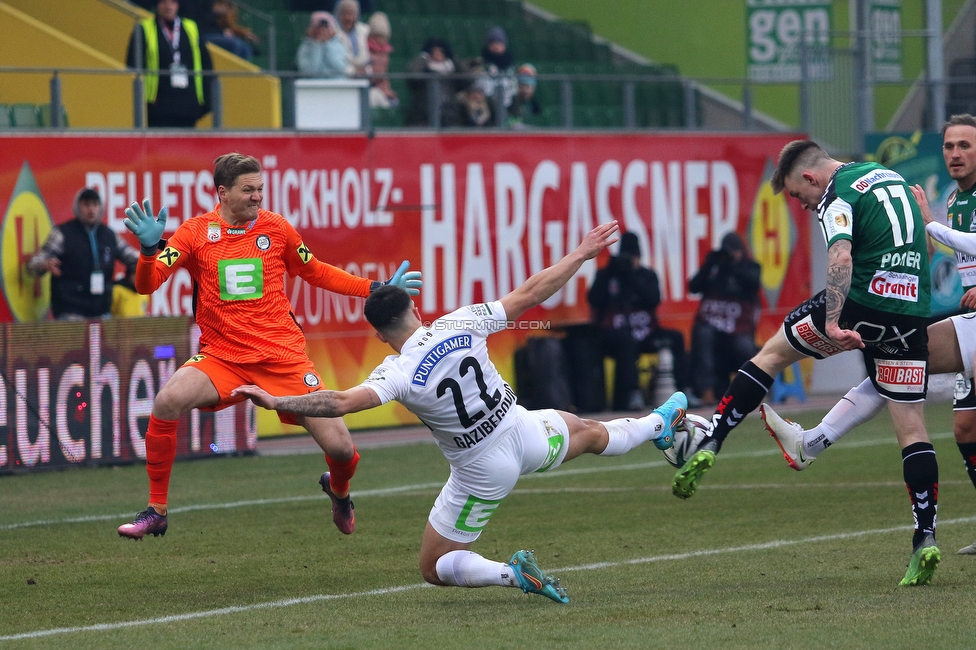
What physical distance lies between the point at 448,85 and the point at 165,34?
11.1 feet

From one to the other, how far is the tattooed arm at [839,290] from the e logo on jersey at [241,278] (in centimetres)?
336

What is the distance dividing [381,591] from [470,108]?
1092 cm

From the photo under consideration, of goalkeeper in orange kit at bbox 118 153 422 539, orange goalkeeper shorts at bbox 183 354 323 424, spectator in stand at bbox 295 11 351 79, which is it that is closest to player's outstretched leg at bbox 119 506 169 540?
goalkeeper in orange kit at bbox 118 153 422 539

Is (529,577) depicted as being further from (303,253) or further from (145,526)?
(303,253)

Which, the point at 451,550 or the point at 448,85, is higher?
the point at 448,85

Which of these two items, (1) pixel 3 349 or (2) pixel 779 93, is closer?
(1) pixel 3 349

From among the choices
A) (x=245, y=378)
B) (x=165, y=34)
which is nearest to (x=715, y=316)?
(x=165, y=34)

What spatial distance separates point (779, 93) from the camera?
21812 millimetres

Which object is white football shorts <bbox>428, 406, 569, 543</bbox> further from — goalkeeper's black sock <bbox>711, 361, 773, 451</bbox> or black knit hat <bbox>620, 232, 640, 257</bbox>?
black knit hat <bbox>620, 232, 640, 257</bbox>

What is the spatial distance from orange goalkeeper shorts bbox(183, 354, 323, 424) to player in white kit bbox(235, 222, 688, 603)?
1.78 m

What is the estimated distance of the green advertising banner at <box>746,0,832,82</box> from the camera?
72.6 ft

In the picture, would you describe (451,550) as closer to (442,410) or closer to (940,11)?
(442,410)

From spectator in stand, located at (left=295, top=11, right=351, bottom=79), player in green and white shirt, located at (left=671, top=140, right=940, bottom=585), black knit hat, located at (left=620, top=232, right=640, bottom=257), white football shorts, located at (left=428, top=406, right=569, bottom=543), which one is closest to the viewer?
white football shorts, located at (left=428, top=406, right=569, bottom=543)

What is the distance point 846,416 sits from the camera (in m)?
8.52
